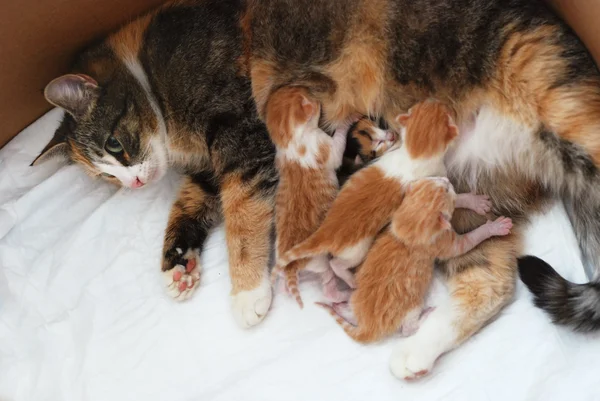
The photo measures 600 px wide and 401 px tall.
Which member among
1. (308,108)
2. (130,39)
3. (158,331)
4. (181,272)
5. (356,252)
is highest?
(130,39)

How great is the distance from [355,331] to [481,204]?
1.37ft

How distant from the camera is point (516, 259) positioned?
1.29 m

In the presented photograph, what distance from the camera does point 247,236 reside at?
4.67 feet

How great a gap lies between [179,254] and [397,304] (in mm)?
599

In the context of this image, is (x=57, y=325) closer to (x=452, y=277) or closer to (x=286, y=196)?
(x=286, y=196)

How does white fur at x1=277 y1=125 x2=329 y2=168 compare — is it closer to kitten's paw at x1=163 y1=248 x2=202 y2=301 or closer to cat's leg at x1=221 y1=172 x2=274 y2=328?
cat's leg at x1=221 y1=172 x2=274 y2=328

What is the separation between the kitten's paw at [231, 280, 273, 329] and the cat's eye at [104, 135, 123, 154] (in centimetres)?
48

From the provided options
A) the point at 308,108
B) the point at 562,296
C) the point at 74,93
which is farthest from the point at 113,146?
the point at 562,296

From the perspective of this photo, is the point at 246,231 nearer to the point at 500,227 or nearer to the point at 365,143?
the point at 365,143

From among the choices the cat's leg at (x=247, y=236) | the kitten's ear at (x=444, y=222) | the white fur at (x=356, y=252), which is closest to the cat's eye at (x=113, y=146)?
the cat's leg at (x=247, y=236)

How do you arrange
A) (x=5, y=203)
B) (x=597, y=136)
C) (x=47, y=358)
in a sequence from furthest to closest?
1. (x=5, y=203)
2. (x=47, y=358)
3. (x=597, y=136)

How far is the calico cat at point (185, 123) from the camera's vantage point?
1.42m

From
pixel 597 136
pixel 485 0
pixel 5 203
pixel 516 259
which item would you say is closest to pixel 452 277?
pixel 516 259

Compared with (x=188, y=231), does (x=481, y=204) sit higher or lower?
higher
